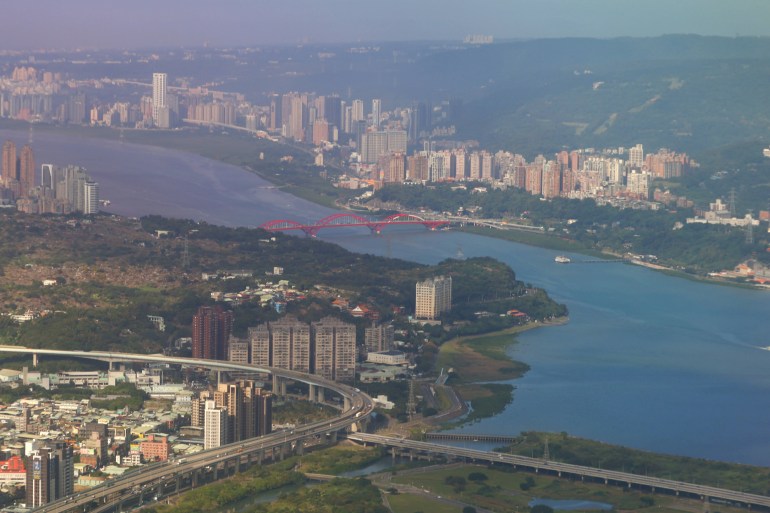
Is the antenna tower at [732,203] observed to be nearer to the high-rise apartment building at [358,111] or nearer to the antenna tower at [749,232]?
the antenna tower at [749,232]

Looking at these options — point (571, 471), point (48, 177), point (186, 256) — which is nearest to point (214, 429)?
point (571, 471)

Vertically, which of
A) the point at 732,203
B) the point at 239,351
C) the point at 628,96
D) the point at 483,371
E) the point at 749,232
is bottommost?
the point at 483,371

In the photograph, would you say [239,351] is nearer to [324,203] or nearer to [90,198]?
[90,198]

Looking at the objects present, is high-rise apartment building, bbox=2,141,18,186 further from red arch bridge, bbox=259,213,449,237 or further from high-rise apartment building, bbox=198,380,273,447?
high-rise apartment building, bbox=198,380,273,447

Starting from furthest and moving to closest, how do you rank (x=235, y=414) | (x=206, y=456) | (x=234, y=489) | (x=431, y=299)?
(x=431, y=299) → (x=235, y=414) → (x=206, y=456) → (x=234, y=489)

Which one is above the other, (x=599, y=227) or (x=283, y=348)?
(x=599, y=227)

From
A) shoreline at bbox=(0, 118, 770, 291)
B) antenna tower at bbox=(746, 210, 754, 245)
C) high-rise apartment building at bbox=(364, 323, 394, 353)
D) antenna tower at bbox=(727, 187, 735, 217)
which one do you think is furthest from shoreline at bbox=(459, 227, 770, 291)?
high-rise apartment building at bbox=(364, 323, 394, 353)

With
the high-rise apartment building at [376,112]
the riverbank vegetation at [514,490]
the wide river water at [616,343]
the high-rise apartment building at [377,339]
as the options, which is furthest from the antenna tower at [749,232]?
the high-rise apartment building at [376,112]
